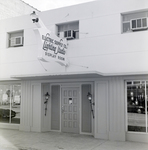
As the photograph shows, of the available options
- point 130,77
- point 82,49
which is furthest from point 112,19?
point 130,77

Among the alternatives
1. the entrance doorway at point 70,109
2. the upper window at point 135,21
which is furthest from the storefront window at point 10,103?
the upper window at point 135,21

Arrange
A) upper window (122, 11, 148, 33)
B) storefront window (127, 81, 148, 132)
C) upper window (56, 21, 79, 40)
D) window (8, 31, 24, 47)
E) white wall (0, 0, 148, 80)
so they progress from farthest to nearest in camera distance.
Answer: window (8, 31, 24, 47), upper window (56, 21, 79, 40), upper window (122, 11, 148, 33), white wall (0, 0, 148, 80), storefront window (127, 81, 148, 132)

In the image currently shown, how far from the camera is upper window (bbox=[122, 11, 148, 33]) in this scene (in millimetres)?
9750

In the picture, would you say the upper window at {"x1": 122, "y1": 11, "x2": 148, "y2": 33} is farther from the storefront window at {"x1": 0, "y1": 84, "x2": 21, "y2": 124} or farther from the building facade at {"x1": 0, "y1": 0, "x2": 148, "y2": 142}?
the storefront window at {"x1": 0, "y1": 84, "x2": 21, "y2": 124}

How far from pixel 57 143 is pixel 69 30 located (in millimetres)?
5519

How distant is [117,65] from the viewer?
990cm

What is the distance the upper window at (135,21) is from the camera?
9750mm

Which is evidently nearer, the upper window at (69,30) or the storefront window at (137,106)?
the storefront window at (137,106)

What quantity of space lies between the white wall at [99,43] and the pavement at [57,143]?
2.86 meters

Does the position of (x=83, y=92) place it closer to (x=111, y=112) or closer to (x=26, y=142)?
(x=111, y=112)

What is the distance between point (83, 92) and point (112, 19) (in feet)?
12.1

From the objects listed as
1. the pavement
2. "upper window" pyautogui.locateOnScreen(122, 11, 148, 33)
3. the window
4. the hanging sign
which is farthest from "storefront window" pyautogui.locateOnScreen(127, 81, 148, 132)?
the window

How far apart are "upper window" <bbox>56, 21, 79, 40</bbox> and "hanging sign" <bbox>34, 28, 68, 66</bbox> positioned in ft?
3.30

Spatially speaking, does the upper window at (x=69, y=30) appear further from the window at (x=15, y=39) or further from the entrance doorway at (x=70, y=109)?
the entrance doorway at (x=70, y=109)
